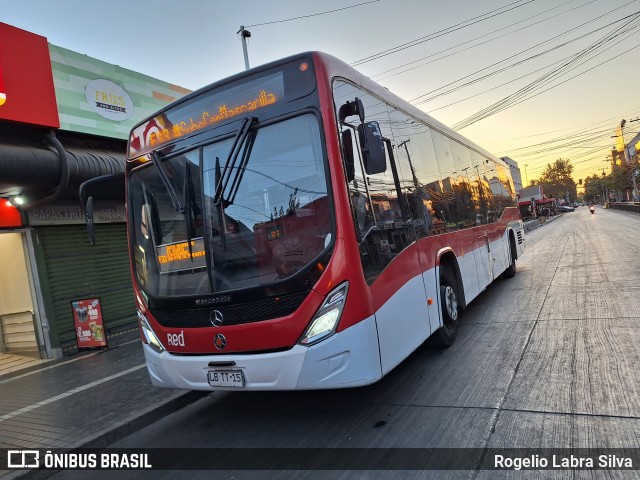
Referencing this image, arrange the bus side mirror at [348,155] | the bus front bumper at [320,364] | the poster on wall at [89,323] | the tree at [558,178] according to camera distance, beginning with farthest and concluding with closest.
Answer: the tree at [558,178]
the poster on wall at [89,323]
the bus side mirror at [348,155]
the bus front bumper at [320,364]

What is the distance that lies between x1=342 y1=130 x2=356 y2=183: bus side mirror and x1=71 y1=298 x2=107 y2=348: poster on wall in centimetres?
737

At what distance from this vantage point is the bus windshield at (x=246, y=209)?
3.72 m

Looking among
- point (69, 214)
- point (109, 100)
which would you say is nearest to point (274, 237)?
point (69, 214)

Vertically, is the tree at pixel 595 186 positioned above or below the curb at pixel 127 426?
above

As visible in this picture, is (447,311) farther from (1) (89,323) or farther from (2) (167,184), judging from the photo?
(1) (89,323)

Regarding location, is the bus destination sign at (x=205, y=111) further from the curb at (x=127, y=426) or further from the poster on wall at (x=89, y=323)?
the poster on wall at (x=89, y=323)

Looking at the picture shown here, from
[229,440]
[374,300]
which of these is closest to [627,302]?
[374,300]

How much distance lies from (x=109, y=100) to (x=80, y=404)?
734 centimetres

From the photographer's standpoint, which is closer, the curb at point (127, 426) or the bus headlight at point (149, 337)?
the curb at point (127, 426)

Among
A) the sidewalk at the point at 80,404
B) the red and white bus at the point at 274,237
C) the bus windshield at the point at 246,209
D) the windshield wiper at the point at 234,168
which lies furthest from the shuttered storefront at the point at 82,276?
the windshield wiper at the point at 234,168

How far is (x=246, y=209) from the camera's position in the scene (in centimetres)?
389

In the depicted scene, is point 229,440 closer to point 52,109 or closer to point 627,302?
point 627,302

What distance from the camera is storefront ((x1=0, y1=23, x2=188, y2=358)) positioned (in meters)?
7.94

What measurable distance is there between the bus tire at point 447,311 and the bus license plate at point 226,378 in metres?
2.76
